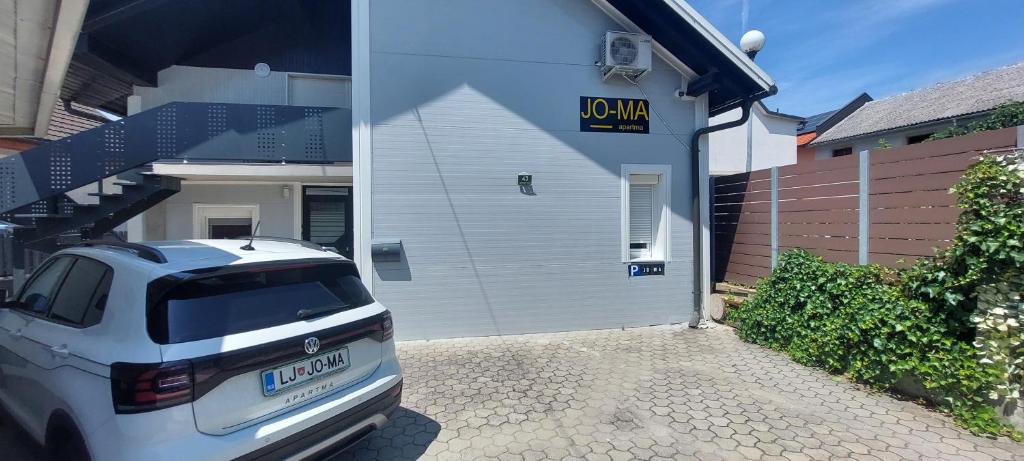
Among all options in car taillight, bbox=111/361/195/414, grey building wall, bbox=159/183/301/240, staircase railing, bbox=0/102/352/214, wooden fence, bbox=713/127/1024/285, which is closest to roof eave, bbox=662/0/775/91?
wooden fence, bbox=713/127/1024/285

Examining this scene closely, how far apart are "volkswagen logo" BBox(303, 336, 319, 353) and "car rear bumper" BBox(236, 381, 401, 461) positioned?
0.42m

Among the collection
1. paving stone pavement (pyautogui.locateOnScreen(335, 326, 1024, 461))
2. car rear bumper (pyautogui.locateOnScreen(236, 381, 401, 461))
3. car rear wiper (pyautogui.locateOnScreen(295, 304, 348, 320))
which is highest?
car rear wiper (pyautogui.locateOnScreen(295, 304, 348, 320))

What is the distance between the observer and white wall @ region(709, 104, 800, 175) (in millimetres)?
11281

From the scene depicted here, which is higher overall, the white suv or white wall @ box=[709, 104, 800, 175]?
white wall @ box=[709, 104, 800, 175]

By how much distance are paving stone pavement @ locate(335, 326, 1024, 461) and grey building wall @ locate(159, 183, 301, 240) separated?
4064 millimetres

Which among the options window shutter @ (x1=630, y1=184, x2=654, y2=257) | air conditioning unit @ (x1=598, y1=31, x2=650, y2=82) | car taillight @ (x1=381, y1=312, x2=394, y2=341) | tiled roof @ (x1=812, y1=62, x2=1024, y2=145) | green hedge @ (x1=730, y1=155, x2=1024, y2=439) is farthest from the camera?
tiled roof @ (x1=812, y1=62, x2=1024, y2=145)

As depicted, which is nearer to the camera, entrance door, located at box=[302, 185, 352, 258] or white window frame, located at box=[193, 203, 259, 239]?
white window frame, located at box=[193, 203, 259, 239]

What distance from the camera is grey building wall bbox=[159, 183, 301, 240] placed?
24.7ft

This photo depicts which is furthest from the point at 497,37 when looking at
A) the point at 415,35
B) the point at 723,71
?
the point at 723,71

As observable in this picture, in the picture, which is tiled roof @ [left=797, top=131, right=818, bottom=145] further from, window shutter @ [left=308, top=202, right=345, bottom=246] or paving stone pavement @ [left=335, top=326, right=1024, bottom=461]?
window shutter @ [left=308, top=202, right=345, bottom=246]

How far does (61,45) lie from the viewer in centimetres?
416

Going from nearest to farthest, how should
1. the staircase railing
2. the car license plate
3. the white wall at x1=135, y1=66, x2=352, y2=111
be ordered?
1. the car license plate
2. the staircase railing
3. the white wall at x1=135, y1=66, x2=352, y2=111

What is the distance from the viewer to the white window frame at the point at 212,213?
7660mm

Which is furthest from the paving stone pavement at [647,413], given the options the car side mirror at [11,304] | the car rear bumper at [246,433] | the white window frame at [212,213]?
the white window frame at [212,213]
